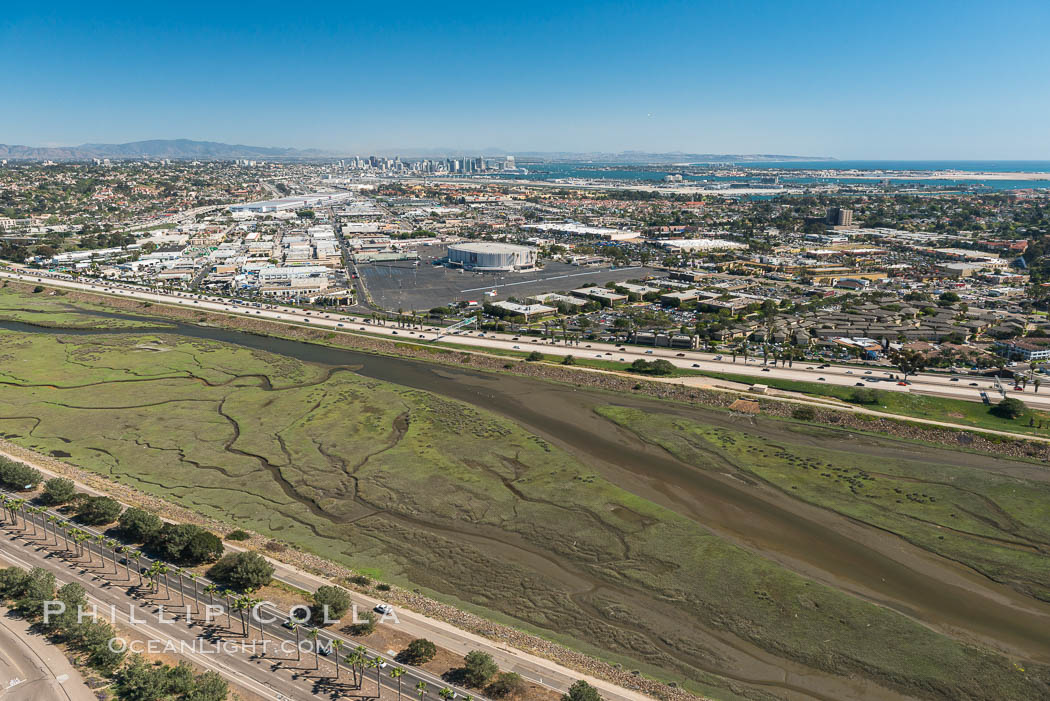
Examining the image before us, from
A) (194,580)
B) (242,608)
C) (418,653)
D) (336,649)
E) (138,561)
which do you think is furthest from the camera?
(138,561)

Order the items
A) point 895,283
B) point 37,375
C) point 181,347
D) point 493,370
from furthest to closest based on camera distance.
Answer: point 895,283
point 181,347
point 493,370
point 37,375

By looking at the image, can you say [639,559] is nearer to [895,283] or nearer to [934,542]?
[934,542]

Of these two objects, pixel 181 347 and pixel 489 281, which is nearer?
pixel 181 347

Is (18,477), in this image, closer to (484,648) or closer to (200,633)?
(200,633)

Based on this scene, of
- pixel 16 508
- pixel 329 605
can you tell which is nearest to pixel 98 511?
pixel 16 508

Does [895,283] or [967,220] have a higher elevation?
[967,220]

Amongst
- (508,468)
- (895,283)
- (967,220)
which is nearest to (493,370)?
(508,468)

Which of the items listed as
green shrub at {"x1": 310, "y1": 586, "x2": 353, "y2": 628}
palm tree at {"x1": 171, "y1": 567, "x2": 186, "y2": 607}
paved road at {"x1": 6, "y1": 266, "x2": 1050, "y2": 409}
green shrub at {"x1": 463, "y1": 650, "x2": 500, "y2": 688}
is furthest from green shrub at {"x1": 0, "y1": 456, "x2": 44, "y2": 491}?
paved road at {"x1": 6, "y1": 266, "x2": 1050, "y2": 409}
